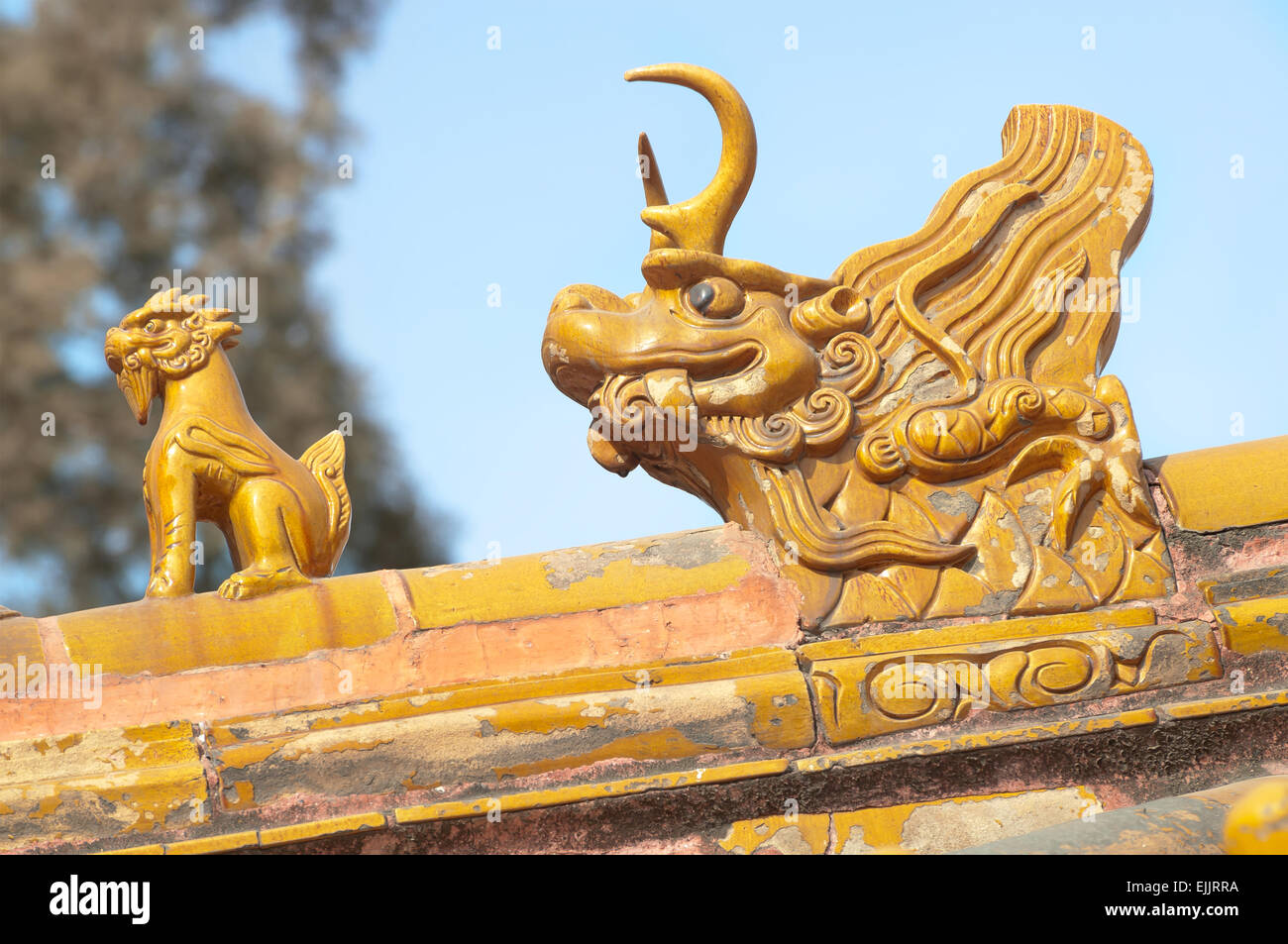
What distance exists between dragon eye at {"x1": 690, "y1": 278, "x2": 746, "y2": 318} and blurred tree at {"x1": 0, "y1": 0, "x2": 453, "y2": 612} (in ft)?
21.3

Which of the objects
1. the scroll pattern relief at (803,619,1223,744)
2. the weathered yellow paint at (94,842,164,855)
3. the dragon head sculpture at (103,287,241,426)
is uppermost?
the dragon head sculpture at (103,287,241,426)

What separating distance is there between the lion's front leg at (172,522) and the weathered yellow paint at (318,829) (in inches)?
28.2

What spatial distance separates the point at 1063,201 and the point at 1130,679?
51.6 inches

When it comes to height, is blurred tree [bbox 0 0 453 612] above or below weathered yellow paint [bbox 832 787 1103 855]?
above

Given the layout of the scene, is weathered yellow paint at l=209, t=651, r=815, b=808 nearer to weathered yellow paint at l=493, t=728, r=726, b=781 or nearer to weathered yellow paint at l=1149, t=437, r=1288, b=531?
weathered yellow paint at l=493, t=728, r=726, b=781

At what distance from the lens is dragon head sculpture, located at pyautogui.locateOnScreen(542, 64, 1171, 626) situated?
3.49 metres

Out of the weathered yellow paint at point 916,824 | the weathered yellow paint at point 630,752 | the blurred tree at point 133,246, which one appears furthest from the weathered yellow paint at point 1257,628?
the blurred tree at point 133,246

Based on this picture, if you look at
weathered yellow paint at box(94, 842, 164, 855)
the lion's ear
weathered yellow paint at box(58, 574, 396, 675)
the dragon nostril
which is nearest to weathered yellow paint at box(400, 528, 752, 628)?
weathered yellow paint at box(58, 574, 396, 675)

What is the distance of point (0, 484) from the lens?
9.42 m

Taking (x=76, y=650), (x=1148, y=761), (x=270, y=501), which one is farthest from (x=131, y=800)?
(x=1148, y=761)

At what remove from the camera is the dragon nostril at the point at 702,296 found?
369cm

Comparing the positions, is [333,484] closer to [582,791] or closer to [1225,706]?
[582,791]

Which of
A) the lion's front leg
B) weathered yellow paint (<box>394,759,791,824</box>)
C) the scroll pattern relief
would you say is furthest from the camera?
the lion's front leg

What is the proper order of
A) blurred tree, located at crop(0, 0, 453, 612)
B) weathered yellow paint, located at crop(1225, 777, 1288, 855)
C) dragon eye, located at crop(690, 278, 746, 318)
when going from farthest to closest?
blurred tree, located at crop(0, 0, 453, 612), dragon eye, located at crop(690, 278, 746, 318), weathered yellow paint, located at crop(1225, 777, 1288, 855)
